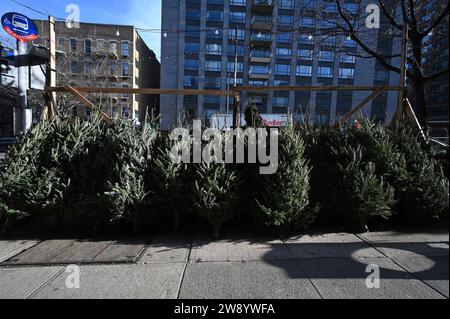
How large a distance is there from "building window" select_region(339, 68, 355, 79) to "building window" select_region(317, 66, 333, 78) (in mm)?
1685

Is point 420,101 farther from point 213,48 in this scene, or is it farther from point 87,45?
point 213,48

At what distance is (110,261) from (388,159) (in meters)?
4.17

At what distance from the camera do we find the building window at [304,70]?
5272 centimetres

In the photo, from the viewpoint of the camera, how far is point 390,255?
3.66 metres

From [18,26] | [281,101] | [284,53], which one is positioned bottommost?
[18,26]

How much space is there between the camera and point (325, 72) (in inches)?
2109

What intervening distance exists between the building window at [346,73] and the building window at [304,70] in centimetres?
551

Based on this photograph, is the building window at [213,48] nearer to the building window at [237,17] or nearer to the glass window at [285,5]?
the building window at [237,17]

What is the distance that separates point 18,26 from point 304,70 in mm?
51694

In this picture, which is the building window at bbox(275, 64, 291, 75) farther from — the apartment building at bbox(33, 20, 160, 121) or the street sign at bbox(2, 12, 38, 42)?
the street sign at bbox(2, 12, 38, 42)

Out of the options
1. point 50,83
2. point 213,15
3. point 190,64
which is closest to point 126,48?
point 190,64

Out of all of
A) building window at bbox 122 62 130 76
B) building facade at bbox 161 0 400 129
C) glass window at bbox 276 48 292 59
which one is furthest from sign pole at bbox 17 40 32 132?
glass window at bbox 276 48 292 59

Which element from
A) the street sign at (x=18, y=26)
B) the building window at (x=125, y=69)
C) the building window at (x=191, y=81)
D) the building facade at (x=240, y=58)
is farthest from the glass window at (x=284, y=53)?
the street sign at (x=18, y=26)
